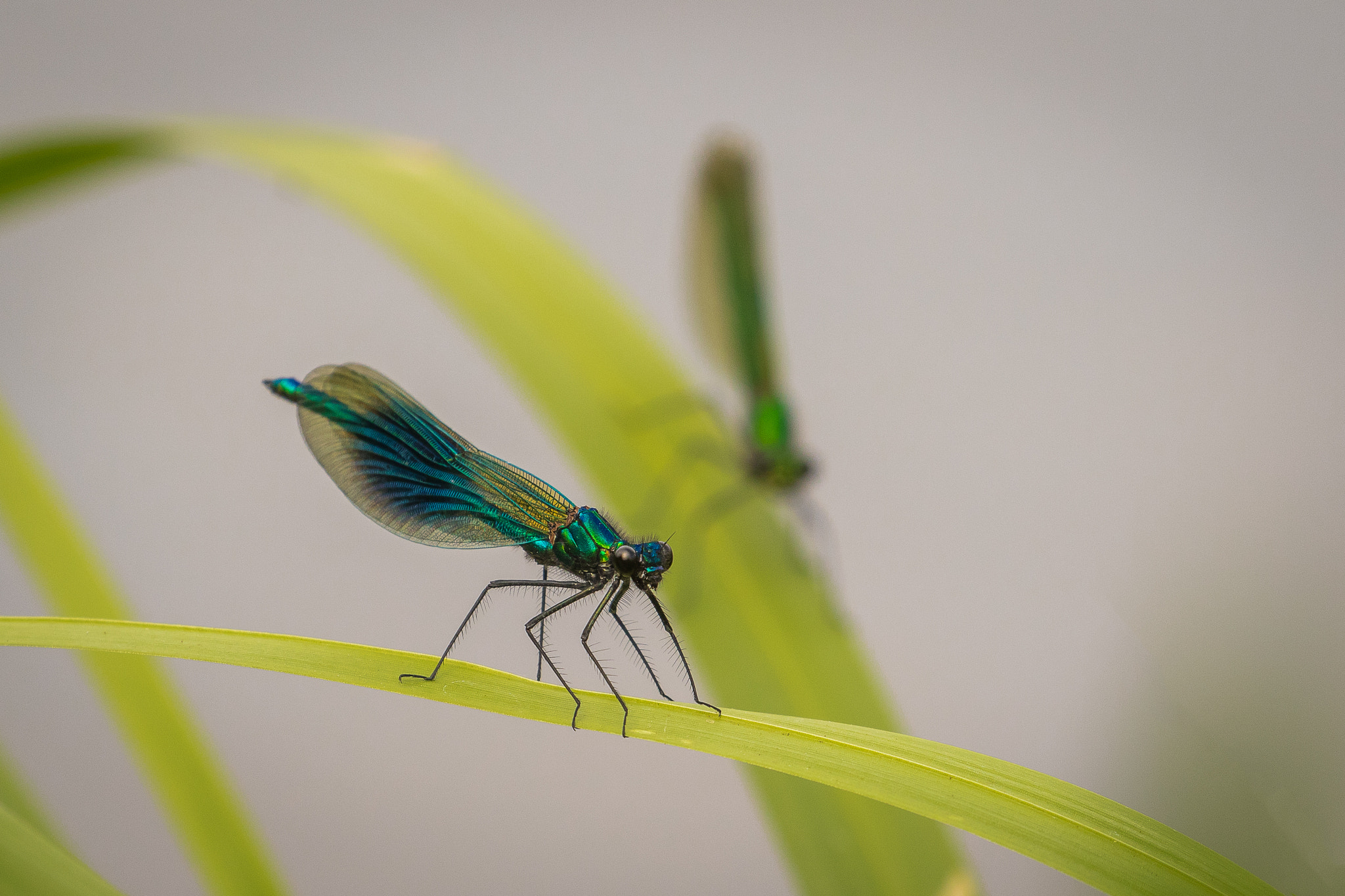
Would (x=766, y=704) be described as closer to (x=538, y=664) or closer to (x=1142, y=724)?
(x=538, y=664)

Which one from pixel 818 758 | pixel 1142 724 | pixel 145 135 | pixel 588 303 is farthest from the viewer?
pixel 1142 724

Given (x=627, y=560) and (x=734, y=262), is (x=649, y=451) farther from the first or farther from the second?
(x=734, y=262)

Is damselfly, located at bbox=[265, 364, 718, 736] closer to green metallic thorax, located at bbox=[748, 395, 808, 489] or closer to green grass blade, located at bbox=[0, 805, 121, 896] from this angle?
green grass blade, located at bbox=[0, 805, 121, 896]

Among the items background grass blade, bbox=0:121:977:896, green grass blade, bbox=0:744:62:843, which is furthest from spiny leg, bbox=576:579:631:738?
green grass blade, bbox=0:744:62:843

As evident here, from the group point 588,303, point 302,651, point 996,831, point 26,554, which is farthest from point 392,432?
point 26,554

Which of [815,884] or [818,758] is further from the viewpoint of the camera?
[815,884]

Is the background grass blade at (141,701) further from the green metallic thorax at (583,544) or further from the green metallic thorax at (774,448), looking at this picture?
the green metallic thorax at (774,448)
